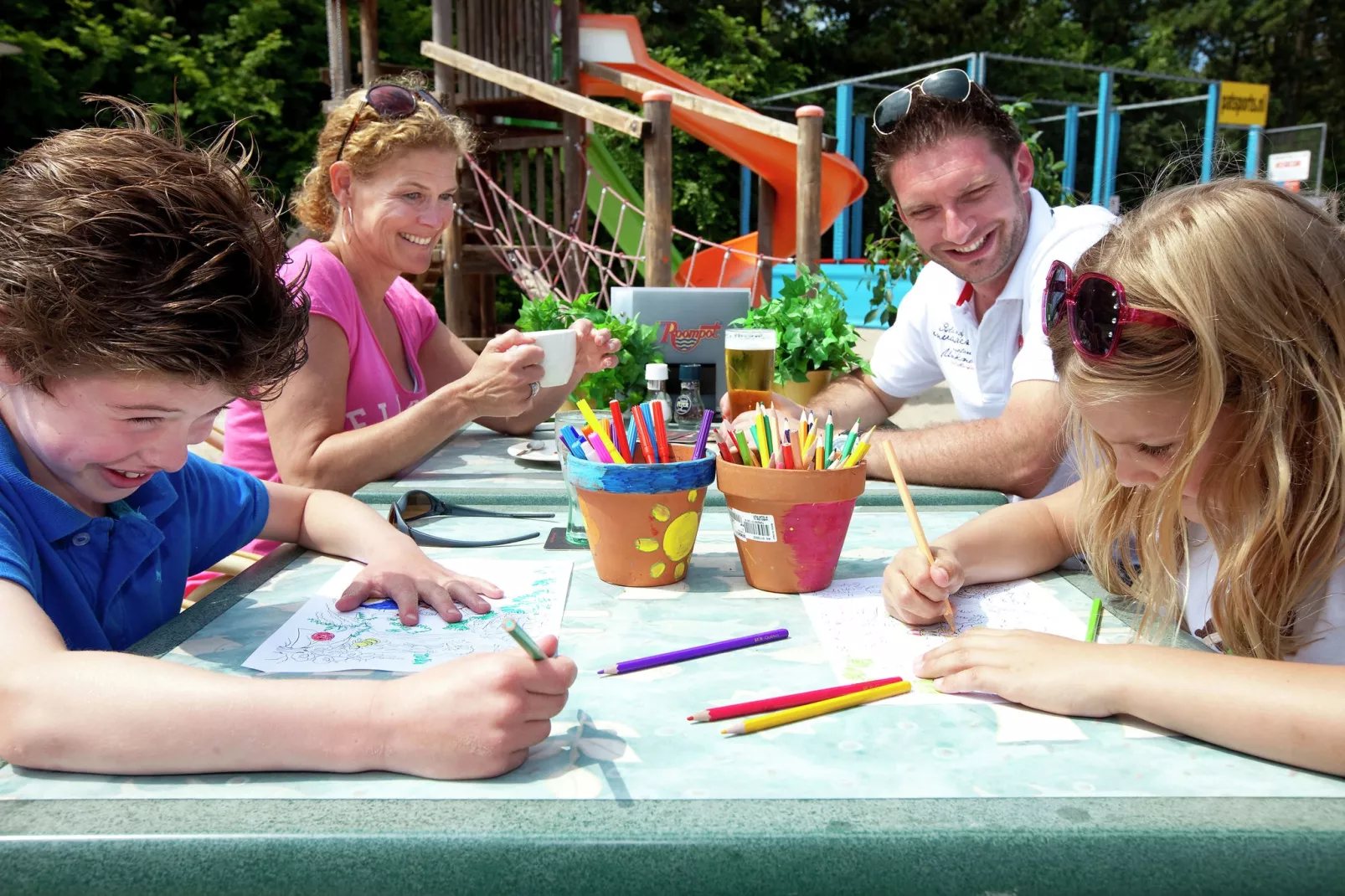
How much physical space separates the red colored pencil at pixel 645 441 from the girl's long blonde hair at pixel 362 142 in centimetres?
133

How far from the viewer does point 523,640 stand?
79cm

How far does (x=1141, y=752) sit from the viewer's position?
2.85ft

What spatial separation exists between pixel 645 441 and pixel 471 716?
0.57 m

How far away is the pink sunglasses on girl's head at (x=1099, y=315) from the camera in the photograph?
1096 millimetres

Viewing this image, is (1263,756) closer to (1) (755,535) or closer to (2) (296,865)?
(1) (755,535)

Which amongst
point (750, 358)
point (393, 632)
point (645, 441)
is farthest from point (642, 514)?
point (750, 358)

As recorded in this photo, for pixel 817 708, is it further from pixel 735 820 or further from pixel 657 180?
pixel 657 180

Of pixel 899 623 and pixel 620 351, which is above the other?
pixel 620 351

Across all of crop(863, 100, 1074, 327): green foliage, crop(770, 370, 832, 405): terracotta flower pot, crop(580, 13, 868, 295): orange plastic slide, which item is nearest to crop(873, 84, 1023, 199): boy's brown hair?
crop(770, 370, 832, 405): terracotta flower pot

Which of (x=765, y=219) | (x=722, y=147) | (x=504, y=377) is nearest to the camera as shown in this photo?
(x=504, y=377)

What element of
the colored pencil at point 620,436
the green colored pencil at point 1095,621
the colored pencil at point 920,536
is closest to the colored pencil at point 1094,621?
the green colored pencil at point 1095,621

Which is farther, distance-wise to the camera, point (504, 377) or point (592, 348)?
point (592, 348)

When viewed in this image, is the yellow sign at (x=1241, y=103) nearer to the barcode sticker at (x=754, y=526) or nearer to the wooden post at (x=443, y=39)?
the wooden post at (x=443, y=39)

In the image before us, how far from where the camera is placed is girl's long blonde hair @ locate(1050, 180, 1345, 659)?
1.07 m
